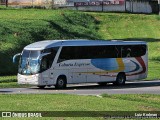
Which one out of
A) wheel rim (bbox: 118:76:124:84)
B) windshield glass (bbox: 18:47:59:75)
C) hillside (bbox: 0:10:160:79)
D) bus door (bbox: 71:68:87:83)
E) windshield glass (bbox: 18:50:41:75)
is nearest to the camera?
windshield glass (bbox: 18:47:59:75)

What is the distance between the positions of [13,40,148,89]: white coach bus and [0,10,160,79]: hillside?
5.53m

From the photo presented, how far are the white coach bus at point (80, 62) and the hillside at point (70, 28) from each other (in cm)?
553

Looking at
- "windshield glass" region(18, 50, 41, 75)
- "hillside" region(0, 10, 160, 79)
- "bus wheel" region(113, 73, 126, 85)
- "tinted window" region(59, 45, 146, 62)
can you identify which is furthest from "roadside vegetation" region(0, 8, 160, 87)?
"bus wheel" region(113, 73, 126, 85)

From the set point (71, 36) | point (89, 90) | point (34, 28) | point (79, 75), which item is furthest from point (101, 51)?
point (71, 36)

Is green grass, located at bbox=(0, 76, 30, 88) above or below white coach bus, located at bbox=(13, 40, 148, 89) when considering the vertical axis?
below

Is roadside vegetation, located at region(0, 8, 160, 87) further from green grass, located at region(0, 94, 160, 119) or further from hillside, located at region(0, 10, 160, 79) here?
green grass, located at region(0, 94, 160, 119)

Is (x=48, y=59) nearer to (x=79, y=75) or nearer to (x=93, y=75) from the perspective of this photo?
(x=79, y=75)

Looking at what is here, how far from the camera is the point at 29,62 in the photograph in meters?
35.2

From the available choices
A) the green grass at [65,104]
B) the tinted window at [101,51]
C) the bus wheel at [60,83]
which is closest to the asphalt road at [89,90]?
the bus wheel at [60,83]

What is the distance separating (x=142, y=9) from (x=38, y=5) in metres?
15.9

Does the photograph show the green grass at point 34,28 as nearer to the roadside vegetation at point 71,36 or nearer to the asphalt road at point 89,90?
the roadside vegetation at point 71,36

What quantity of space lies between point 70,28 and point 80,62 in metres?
27.2

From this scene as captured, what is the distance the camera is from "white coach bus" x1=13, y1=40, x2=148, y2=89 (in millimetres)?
34781

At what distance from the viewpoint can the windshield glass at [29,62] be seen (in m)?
34.7
